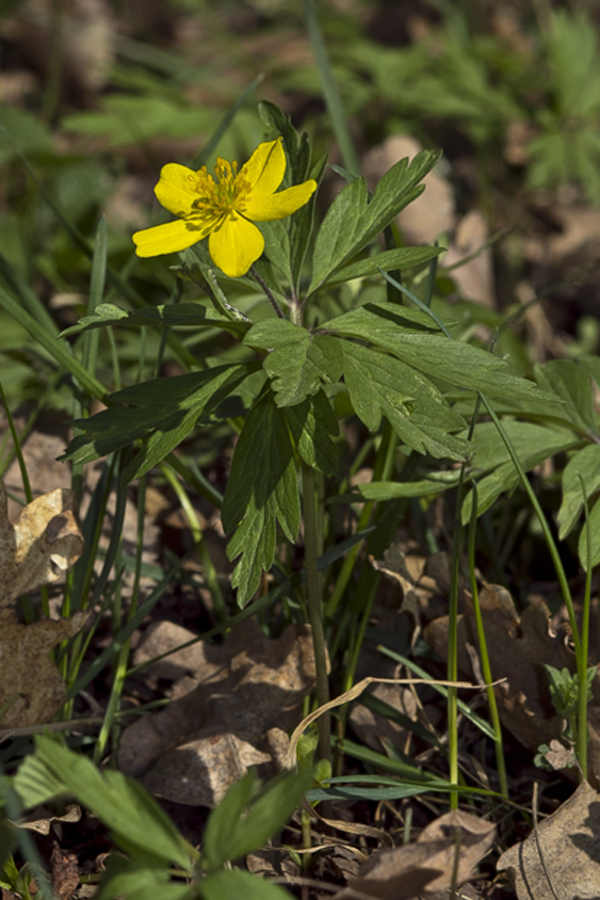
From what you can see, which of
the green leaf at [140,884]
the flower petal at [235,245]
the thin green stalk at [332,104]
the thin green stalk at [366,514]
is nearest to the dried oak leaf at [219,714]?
the thin green stalk at [366,514]

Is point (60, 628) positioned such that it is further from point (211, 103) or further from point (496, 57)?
point (211, 103)

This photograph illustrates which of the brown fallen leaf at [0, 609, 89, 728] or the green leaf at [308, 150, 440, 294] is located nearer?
the green leaf at [308, 150, 440, 294]

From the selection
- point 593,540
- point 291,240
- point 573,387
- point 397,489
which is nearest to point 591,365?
point 573,387

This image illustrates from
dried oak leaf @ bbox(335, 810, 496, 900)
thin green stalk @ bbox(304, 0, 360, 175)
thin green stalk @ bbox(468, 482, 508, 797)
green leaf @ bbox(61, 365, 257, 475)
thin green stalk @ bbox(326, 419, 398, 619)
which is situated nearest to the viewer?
dried oak leaf @ bbox(335, 810, 496, 900)

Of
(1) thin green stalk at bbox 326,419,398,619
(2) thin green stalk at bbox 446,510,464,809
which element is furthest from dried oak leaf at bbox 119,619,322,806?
(2) thin green stalk at bbox 446,510,464,809

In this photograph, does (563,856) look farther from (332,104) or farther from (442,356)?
(332,104)

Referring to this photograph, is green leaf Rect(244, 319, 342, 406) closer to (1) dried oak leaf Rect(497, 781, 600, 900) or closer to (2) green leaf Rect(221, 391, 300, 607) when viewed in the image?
(2) green leaf Rect(221, 391, 300, 607)

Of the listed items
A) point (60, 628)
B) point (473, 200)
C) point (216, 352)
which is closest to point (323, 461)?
point (60, 628)
